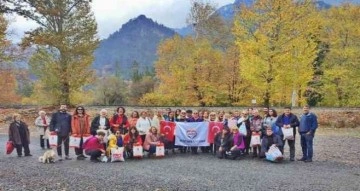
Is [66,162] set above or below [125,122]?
below

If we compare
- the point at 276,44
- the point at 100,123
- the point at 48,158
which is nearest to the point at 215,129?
the point at 100,123

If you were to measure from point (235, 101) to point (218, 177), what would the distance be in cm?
2680

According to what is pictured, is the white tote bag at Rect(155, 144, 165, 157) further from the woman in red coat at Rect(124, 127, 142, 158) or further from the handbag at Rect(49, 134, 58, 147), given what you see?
the handbag at Rect(49, 134, 58, 147)

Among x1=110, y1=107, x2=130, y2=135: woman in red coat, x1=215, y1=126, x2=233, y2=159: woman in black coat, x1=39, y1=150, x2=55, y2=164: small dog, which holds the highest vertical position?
x1=110, y1=107, x2=130, y2=135: woman in red coat

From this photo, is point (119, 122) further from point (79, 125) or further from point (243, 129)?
point (243, 129)

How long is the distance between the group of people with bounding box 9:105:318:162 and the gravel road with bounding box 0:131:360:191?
575mm

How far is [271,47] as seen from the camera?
2866 centimetres

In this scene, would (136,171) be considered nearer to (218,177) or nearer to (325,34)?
(218,177)

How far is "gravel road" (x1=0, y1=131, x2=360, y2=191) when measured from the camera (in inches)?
454

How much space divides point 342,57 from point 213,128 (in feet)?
77.0

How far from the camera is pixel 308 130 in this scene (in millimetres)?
15984

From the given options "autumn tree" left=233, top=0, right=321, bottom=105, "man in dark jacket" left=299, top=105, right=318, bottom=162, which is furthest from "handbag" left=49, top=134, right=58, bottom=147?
"autumn tree" left=233, top=0, right=321, bottom=105

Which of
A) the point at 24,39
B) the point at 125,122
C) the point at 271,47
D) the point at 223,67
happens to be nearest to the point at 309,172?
the point at 125,122

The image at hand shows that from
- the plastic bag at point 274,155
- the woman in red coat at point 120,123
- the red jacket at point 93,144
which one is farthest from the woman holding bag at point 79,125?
the plastic bag at point 274,155
